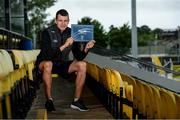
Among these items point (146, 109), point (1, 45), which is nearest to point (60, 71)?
point (146, 109)

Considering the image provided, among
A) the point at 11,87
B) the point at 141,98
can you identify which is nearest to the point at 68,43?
the point at 11,87

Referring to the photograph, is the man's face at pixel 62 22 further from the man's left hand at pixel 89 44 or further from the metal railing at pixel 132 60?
the metal railing at pixel 132 60

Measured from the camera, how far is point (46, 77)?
28.1ft

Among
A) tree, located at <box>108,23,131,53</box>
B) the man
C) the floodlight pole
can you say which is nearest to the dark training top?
the man

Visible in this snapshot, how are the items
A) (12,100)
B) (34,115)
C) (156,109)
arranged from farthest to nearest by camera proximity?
(34,115) → (12,100) → (156,109)

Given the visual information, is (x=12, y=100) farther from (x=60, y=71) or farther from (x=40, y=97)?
(x=40, y=97)

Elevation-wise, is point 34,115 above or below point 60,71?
below

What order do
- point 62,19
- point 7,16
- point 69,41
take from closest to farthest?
point 69,41 → point 62,19 → point 7,16

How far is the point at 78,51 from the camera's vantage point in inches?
345

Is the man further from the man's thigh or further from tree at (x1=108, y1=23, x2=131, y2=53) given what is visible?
tree at (x1=108, y1=23, x2=131, y2=53)

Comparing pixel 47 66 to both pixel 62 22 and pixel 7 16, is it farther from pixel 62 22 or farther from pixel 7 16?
pixel 7 16

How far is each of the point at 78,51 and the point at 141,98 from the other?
2362 millimetres

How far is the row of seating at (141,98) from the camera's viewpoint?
5547 mm

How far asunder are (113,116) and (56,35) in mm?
1625
